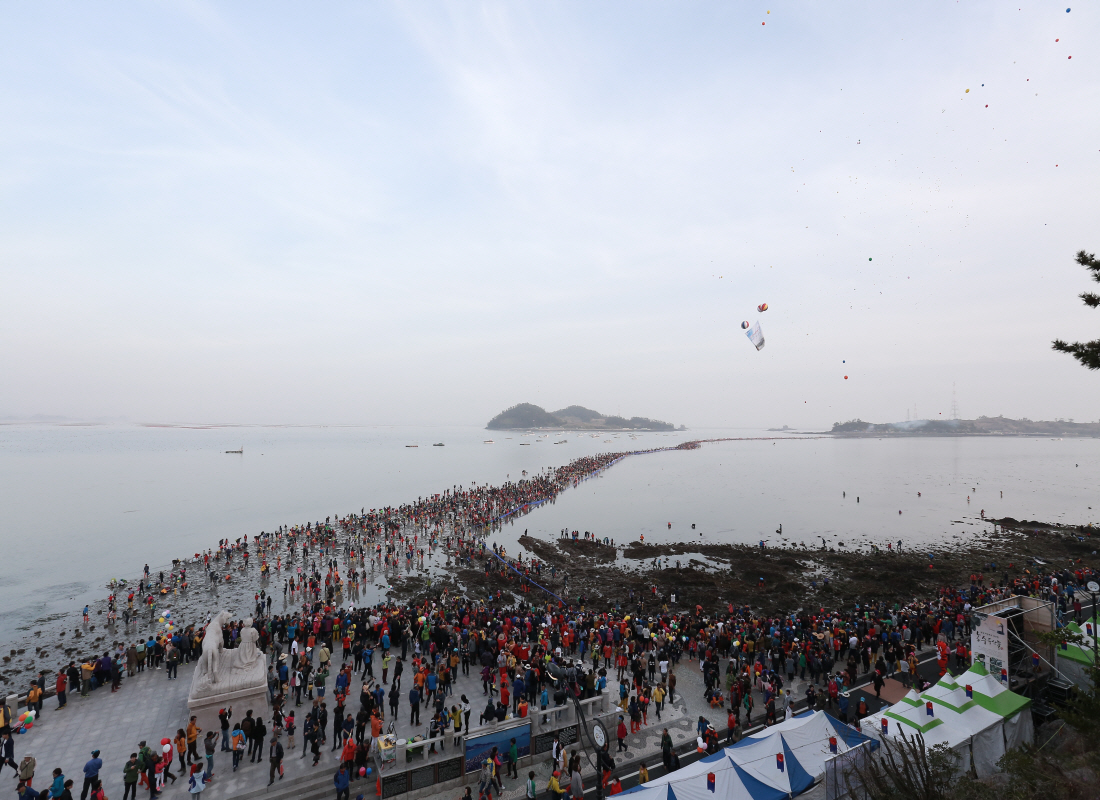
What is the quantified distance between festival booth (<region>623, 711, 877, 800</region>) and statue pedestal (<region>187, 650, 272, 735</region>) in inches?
364

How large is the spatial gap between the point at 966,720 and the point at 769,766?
15.2 feet

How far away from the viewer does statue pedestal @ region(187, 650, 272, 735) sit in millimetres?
11430

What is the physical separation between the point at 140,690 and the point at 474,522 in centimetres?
3122

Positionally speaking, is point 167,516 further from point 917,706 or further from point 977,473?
point 977,473

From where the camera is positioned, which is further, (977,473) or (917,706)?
(977,473)

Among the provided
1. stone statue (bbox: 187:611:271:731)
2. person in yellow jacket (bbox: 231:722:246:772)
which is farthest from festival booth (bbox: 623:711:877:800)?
stone statue (bbox: 187:611:271:731)

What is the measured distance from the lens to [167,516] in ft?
164

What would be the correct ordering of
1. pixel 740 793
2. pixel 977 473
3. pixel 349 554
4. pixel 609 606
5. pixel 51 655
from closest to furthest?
pixel 740 793 → pixel 51 655 → pixel 609 606 → pixel 349 554 → pixel 977 473

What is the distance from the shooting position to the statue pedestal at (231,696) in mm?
11430

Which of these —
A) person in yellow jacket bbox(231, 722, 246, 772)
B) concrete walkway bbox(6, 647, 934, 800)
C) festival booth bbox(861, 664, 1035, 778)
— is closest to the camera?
festival booth bbox(861, 664, 1035, 778)

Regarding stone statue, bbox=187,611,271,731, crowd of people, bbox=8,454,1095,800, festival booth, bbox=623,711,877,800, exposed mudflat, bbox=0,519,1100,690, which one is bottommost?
exposed mudflat, bbox=0,519,1100,690

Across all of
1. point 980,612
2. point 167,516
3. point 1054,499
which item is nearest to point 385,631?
point 980,612

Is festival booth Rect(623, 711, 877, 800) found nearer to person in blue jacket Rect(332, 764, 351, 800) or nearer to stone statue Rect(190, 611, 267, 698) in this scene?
person in blue jacket Rect(332, 764, 351, 800)

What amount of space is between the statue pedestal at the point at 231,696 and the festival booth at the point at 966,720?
13716mm
